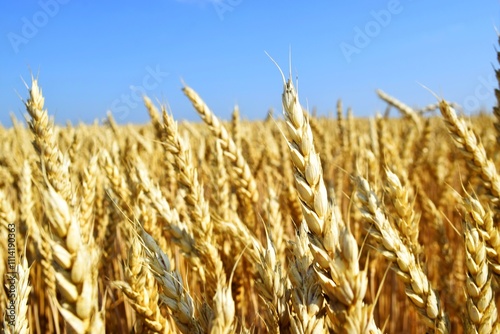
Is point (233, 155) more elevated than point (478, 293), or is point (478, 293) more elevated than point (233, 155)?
point (233, 155)

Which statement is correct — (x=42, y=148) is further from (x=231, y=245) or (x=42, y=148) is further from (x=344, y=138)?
(x=344, y=138)

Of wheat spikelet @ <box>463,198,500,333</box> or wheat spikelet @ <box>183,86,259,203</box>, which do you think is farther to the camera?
wheat spikelet @ <box>183,86,259,203</box>

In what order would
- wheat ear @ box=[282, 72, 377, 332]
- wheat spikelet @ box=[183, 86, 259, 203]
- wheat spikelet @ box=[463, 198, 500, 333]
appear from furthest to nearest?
wheat spikelet @ box=[183, 86, 259, 203] < wheat spikelet @ box=[463, 198, 500, 333] < wheat ear @ box=[282, 72, 377, 332]

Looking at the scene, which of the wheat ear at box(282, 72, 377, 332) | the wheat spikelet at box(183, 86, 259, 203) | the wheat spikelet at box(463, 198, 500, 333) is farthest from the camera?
the wheat spikelet at box(183, 86, 259, 203)

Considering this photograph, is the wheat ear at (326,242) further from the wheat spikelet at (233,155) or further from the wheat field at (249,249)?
the wheat spikelet at (233,155)

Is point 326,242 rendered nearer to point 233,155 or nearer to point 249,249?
point 249,249

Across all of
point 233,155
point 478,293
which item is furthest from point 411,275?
point 233,155

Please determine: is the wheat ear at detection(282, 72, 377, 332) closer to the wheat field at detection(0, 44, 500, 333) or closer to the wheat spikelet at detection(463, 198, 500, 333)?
the wheat field at detection(0, 44, 500, 333)

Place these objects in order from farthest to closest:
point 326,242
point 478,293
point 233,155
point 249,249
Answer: point 233,155, point 249,249, point 478,293, point 326,242

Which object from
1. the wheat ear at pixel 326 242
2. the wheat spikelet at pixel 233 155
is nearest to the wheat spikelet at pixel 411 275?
the wheat ear at pixel 326 242

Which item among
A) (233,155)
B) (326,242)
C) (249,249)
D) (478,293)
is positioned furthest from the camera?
(233,155)

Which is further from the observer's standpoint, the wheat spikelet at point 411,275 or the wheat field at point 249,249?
the wheat spikelet at point 411,275

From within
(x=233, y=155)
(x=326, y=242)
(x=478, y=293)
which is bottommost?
(x=478, y=293)

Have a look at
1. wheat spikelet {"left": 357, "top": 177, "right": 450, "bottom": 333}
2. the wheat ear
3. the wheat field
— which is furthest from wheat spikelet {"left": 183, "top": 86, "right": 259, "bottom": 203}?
the wheat ear
